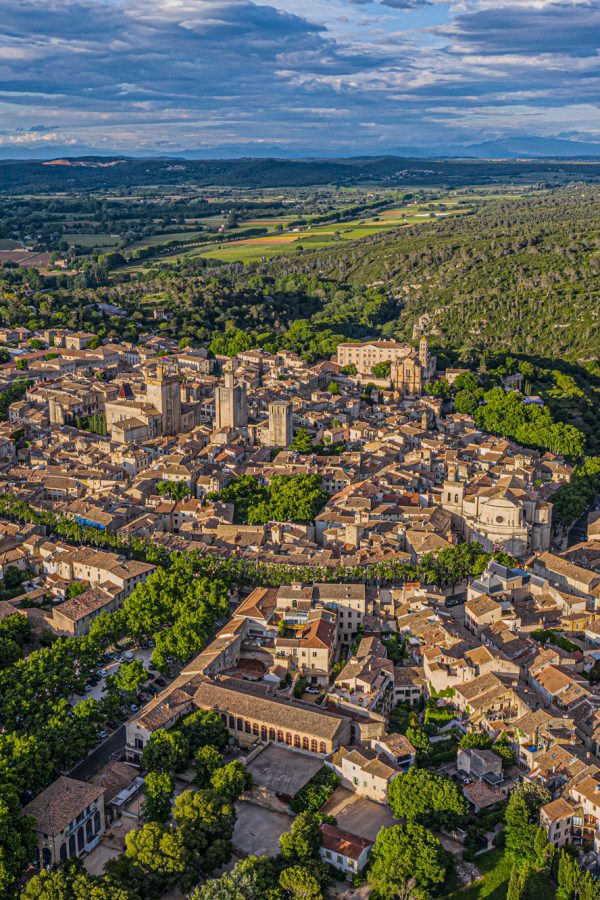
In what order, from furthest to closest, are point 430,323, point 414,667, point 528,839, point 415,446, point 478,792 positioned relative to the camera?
point 430,323
point 415,446
point 414,667
point 478,792
point 528,839

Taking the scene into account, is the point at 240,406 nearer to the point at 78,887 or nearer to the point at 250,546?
the point at 250,546

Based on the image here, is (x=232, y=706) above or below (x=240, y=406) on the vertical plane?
below

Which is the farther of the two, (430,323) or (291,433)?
(430,323)

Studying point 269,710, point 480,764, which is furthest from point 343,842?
point 269,710

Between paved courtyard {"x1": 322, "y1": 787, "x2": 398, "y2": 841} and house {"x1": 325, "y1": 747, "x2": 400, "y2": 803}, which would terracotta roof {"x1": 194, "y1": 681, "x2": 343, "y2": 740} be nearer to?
house {"x1": 325, "y1": 747, "x2": 400, "y2": 803}

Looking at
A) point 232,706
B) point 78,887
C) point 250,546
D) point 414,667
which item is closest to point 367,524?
point 250,546

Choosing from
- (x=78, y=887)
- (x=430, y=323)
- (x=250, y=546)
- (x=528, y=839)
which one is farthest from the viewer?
(x=430, y=323)
